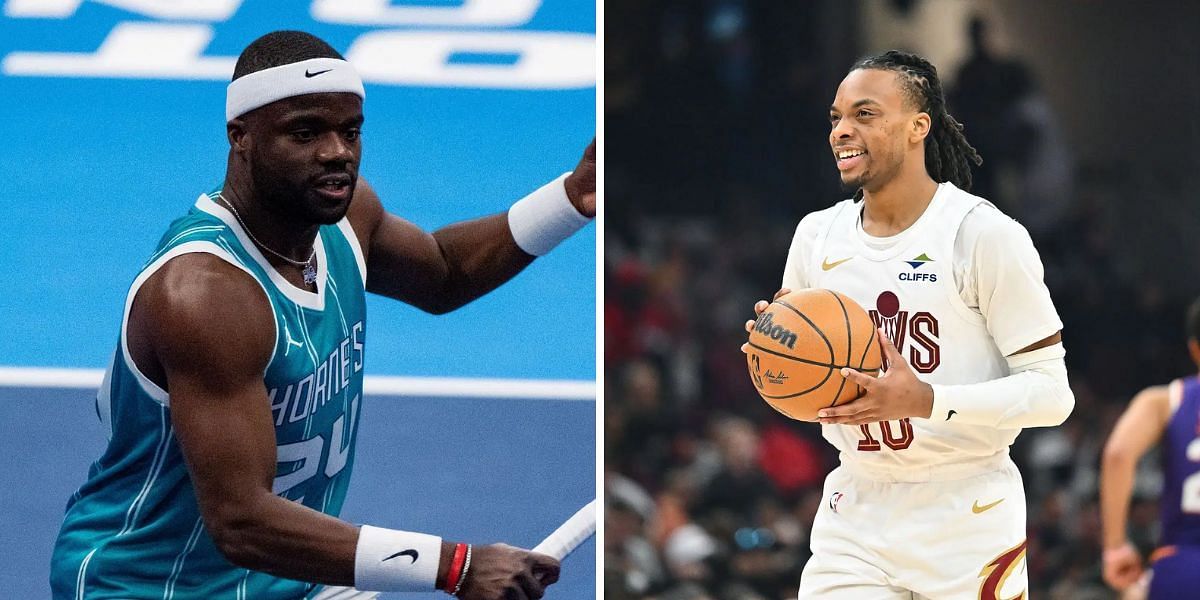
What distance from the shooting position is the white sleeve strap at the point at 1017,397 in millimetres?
3174

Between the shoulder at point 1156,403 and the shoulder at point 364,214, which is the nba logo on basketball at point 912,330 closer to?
the shoulder at point 364,214

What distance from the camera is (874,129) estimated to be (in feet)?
11.2

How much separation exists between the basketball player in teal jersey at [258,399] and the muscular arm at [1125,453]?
3109mm

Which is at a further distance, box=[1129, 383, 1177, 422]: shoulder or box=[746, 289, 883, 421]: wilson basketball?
box=[1129, 383, 1177, 422]: shoulder

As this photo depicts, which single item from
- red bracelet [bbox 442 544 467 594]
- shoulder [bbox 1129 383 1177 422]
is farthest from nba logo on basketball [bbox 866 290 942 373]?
shoulder [bbox 1129 383 1177 422]

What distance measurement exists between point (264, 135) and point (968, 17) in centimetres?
570

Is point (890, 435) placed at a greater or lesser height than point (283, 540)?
greater

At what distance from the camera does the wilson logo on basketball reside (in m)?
3.29

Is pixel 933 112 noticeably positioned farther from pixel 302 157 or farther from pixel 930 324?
A: pixel 302 157

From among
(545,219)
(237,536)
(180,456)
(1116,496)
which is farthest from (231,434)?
(1116,496)

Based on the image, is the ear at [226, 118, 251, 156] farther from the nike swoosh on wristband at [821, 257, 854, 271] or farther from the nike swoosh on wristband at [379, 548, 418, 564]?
the nike swoosh on wristband at [821, 257, 854, 271]

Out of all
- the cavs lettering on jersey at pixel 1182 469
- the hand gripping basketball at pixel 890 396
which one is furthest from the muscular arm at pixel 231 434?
the cavs lettering on jersey at pixel 1182 469

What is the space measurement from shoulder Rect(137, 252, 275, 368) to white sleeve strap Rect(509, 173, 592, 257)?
1103 millimetres

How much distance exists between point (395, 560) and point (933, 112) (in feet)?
5.62
